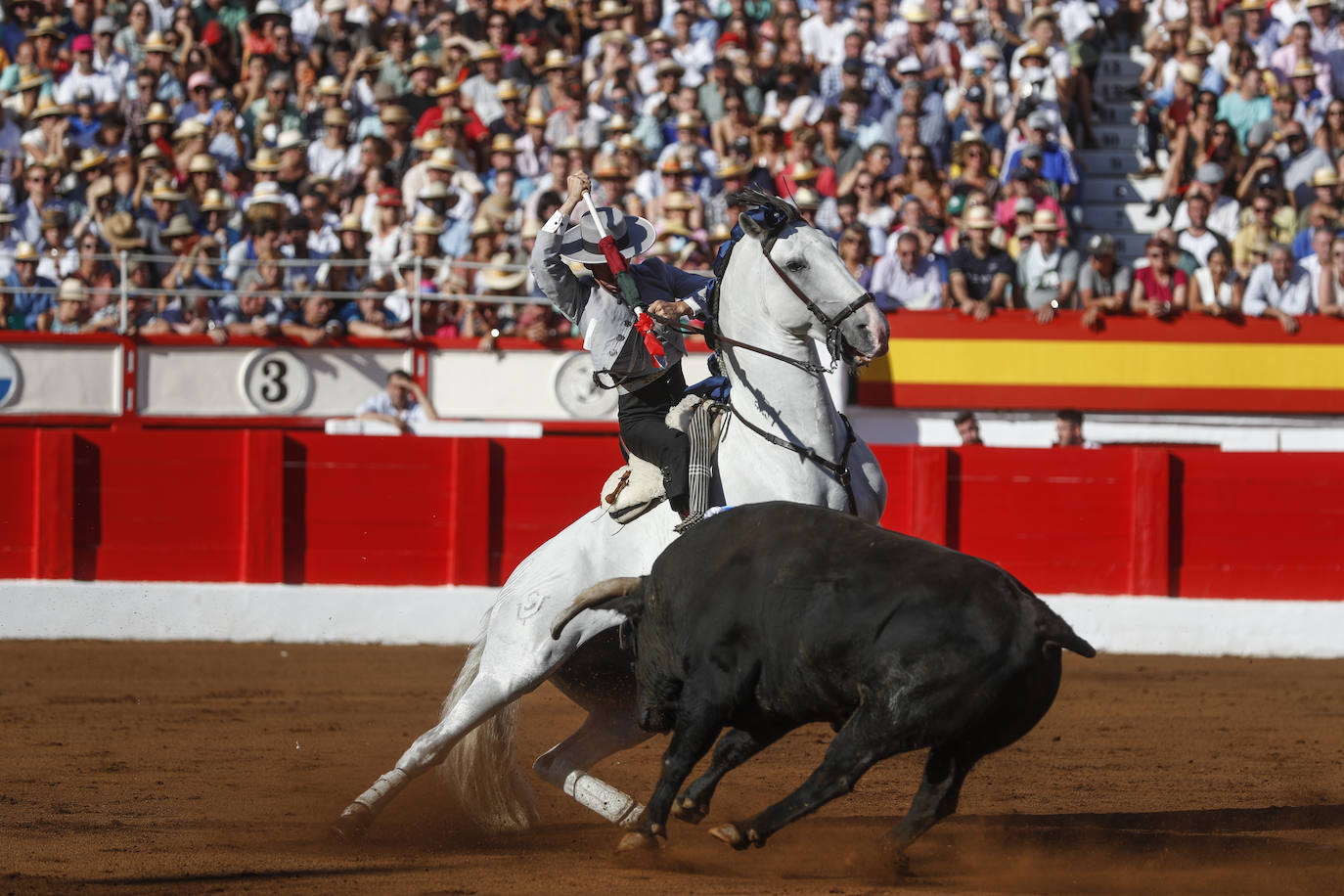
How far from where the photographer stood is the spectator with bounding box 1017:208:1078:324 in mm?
11969

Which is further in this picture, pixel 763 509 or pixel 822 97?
pixel 822 97

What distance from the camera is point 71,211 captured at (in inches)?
520

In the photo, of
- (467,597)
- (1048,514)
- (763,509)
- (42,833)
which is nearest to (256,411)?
(467,597)

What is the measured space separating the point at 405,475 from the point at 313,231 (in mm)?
2907

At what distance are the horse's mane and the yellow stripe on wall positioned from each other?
7.14 metres

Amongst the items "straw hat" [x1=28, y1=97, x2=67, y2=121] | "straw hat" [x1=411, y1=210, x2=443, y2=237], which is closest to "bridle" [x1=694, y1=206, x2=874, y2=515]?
"straw hat" [x1=411, y1=210, x2=443, y2=237]

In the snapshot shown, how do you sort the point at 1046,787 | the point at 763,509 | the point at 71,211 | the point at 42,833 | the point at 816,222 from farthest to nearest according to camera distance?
1. the point at 71,211
2. the point at 816,222
3. the point at 1046,787
4. the point at 42,833
5. the point at 763,509

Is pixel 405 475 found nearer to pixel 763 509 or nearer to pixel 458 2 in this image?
pixel 458 2

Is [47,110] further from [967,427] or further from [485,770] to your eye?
[485,770]

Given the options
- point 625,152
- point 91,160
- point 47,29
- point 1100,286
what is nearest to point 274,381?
A: point 91,160

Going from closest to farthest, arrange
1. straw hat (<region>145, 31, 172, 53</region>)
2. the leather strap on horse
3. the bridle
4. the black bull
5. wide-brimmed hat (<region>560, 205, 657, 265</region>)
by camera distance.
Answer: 1. the black bull
2. the bridle
3. the leather strap on horse
4. wide-brimmed hat (<region>560, 205, 657, 265</region>)
5. straw hat (<region>145, 31, 172, 53</region>)

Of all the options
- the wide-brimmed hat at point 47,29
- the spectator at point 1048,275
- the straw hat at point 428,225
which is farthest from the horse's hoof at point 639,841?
the wide-brimmed hat at point 47,29

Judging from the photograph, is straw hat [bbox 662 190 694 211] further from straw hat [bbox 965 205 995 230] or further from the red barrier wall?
the red barrier wall

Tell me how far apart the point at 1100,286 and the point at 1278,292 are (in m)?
1.28
